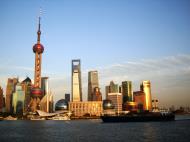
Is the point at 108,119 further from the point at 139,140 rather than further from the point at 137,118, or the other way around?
the point at 139,140

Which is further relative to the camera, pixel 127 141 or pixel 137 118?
pixel 137 118

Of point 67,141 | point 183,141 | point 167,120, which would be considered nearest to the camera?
point 183,141

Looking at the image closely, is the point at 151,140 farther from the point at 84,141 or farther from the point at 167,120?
the point at 167,120

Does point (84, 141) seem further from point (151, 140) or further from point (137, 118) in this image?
point (137, 118)

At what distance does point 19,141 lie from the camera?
7144cm

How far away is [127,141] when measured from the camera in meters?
67.8

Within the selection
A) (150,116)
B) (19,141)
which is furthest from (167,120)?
(19,141)

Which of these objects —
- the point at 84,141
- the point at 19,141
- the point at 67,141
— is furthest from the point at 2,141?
the point at 84,141

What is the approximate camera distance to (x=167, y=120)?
176m

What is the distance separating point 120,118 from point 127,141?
11304 centimetres

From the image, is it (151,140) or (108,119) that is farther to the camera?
(108,119)

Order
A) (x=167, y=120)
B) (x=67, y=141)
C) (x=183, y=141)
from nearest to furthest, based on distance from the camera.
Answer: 1. (x=183, y=141)
2. (x=67, y=141)
3. (x=167, y=120)

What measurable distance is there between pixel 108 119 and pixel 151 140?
112218 mm

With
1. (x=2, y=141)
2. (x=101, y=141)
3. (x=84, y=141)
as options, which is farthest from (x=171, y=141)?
(x=2, y=141)
